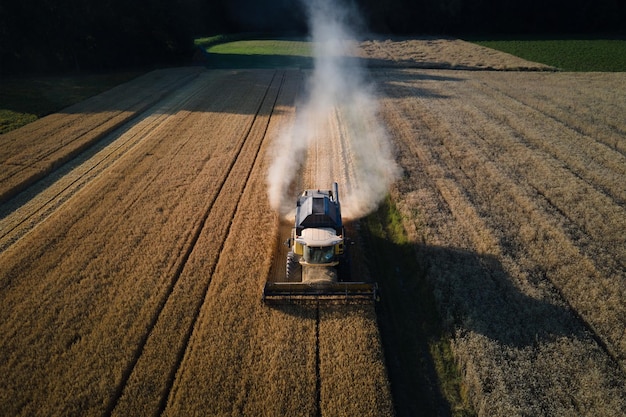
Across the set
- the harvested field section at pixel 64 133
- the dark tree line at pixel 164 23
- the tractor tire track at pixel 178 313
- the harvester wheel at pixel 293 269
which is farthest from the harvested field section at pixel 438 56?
the harvester wheel at pixel 293 269

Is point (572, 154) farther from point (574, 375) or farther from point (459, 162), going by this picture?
point (574, 375)

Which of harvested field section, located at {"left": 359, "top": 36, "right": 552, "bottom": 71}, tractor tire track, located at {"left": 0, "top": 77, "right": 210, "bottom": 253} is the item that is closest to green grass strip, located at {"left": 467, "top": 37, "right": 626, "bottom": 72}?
harvested field section, located at {"left": 359, "top": 36, "right": 552, "bottom": 71}

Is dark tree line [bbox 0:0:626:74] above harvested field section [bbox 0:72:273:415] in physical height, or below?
above

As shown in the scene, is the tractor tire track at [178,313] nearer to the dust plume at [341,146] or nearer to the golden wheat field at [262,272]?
the golden wheat field at [262,272]

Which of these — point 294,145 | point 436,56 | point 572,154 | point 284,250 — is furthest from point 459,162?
point 436,56

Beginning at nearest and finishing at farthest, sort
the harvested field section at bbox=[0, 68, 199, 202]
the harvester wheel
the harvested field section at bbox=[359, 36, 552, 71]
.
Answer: the harvester wheel → the harvested field section at bbox=[0, 68, 199, 202] → the harvested field section at bbox=[359, 36, 552, 71]

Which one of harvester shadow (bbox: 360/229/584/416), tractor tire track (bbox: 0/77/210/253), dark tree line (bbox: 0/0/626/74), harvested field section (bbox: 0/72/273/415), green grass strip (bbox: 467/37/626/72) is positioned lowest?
harvester shadow (bbox: 360/229/584/416)

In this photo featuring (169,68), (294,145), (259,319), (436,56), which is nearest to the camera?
(259,319)

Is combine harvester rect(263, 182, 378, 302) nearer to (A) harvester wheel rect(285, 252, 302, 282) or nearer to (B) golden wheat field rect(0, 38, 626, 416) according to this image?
(A) harvester wheel rect(285, 252, 302, 282)
